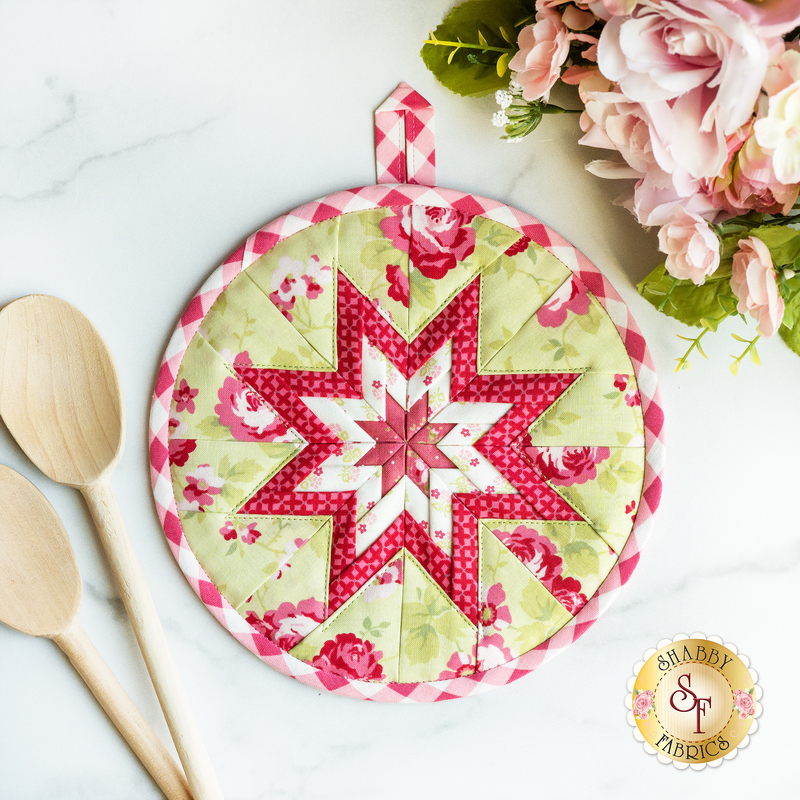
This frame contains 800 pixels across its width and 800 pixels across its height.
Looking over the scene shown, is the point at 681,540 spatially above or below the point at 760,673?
above

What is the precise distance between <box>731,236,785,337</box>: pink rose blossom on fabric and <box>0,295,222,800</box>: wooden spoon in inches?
24.8

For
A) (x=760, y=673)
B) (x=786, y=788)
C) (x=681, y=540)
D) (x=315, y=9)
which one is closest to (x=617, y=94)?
(x=315, y=9)

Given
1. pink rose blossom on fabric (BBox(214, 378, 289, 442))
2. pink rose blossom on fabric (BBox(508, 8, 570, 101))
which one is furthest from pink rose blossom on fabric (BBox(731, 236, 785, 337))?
pink rose blossom on fabric (BBox(214, 378, 289, 442))

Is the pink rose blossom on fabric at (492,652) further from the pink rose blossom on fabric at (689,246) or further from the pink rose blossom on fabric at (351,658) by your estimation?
the pink rose blossom on fabric at (689,246)

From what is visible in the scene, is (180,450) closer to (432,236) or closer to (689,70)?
(432,236)

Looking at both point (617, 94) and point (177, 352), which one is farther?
point (177, 352)

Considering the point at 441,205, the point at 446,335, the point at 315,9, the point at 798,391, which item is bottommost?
the point at 798,391

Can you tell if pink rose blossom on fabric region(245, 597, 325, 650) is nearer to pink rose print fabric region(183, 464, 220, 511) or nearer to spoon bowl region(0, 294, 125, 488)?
pink rose print fabric region(183, 464, 220, 511)

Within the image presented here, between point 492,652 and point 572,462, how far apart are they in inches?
8.7

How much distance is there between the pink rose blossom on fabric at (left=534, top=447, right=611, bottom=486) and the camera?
0.63 meters

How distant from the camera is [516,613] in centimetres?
63

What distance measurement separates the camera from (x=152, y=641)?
63 centimetres

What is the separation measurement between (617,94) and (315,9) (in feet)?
1.16

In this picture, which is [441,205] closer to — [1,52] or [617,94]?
[617,94]
